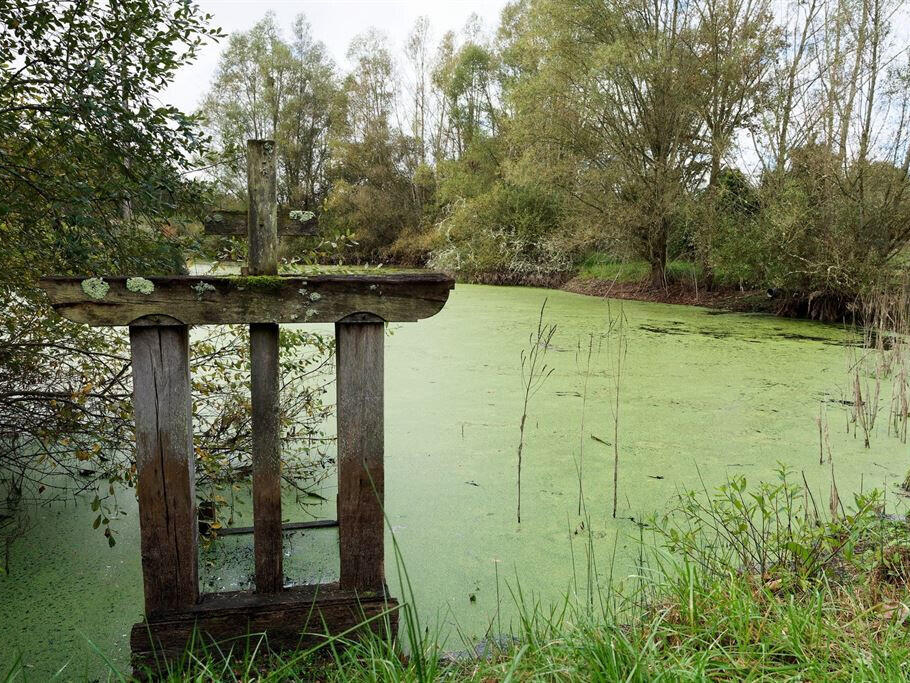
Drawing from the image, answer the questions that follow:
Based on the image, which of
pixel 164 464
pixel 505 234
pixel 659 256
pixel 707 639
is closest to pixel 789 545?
pixel 707 639

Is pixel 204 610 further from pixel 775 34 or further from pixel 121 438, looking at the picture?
pixel 775 34

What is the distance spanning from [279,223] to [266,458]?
60 centimetres

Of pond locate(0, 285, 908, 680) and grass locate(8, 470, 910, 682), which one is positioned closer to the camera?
grass locate(8, 470, 910, 682)

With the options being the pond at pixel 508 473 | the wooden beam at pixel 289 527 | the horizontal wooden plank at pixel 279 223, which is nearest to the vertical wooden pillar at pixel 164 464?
Result: the pond at pixel 508 473

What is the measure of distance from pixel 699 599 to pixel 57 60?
7.47 feet

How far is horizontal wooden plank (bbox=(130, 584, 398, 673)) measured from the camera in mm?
1429

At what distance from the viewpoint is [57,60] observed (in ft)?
5.75

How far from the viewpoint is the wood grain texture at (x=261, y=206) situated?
59.0 inches

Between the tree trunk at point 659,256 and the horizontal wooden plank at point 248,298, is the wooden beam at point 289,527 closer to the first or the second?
the horizontal wooden plank at point 248,298

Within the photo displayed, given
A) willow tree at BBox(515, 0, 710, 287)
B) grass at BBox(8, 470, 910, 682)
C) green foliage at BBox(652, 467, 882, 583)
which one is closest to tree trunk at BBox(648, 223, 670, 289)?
willow tree at BBox(515, 0, 710, 287)

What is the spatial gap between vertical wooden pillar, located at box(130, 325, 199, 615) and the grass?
19 cm

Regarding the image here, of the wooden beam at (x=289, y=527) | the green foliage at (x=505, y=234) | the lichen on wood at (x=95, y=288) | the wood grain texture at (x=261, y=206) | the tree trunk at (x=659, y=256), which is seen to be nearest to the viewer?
the lichen on wood at (x=95, y=288)

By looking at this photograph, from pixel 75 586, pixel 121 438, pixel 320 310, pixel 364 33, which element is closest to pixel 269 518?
pixel 320 310

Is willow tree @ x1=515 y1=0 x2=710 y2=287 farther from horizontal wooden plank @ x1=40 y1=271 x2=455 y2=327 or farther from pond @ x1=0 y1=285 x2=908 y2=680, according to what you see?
horizontal wooden plank @ x1=40 y1=271 x2=455 y2=327
